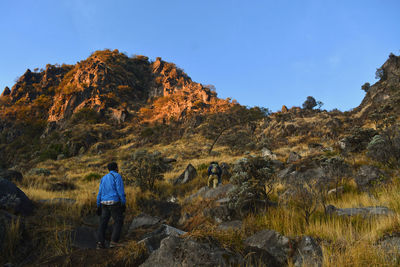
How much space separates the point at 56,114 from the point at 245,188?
86008mm

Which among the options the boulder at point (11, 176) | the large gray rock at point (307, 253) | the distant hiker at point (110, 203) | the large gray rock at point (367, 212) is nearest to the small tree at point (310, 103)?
the large gray rock at point (367, 212)

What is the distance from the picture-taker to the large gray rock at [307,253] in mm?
2383

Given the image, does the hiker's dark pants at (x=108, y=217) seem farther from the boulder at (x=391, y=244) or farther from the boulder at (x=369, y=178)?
the boulder at (x=369, y=178)

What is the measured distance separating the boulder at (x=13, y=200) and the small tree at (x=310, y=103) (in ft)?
241

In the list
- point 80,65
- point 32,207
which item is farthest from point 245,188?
point 80,65

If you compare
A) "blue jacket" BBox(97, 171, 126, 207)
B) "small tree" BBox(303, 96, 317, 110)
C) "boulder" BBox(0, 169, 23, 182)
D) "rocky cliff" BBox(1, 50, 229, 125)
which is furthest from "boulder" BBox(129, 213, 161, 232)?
"small tree" BBox(303, 96, 317, 110)

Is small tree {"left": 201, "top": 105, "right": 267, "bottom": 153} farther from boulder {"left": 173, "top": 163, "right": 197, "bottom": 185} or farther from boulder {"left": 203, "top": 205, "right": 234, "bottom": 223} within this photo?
boulder {"left": 203, "top": 205, "right": 234, "bottom": 223}

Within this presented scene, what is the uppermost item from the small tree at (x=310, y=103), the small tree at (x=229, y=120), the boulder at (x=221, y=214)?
the small tree at (x=310, y=103)

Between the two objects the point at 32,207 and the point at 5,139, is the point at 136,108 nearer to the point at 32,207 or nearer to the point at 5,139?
the point at 5,139

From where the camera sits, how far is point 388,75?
148 feet

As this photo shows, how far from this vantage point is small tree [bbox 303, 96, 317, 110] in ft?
219

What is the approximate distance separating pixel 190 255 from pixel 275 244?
4.61 ft

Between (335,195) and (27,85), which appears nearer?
(335,195)

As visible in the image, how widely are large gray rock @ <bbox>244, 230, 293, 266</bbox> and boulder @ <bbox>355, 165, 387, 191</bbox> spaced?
4739 millimetres
